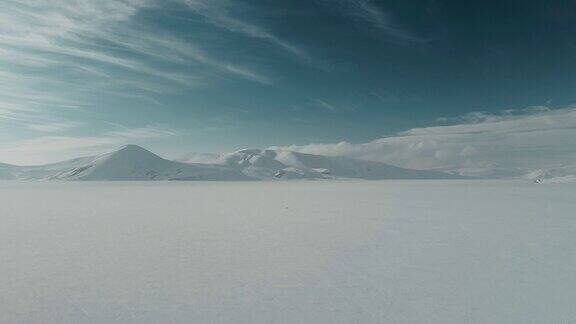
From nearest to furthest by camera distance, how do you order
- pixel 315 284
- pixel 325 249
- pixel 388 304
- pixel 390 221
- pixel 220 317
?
pixel 220 317, pixel 388 304, pixel 315 284, pixel 325 249, pixel 390 221

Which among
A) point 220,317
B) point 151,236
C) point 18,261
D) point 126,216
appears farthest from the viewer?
point 126,216

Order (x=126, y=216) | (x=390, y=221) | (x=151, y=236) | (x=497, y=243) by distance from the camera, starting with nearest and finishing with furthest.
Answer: (x=497, y=243) < (x=151, y=236) < (x=390, y=221) < (x=126, y=216)

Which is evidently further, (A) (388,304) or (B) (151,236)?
(B) (151,236)

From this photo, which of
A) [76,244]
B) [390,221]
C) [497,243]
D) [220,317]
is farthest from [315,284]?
[390,221]

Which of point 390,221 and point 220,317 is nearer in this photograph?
point 220,317

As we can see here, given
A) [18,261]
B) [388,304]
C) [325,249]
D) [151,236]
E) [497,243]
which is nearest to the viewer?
[388,304]

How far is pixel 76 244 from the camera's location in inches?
517

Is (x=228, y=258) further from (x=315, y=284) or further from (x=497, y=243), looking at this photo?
(x=497, y=243)

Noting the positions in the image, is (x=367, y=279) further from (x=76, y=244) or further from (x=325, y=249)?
(x=76, y=244)

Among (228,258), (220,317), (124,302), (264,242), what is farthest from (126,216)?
(220,317)

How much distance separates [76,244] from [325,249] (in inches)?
303

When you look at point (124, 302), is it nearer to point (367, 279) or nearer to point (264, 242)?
point (367, 279)

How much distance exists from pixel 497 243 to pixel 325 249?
5501 mm

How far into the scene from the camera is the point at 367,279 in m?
9.02
